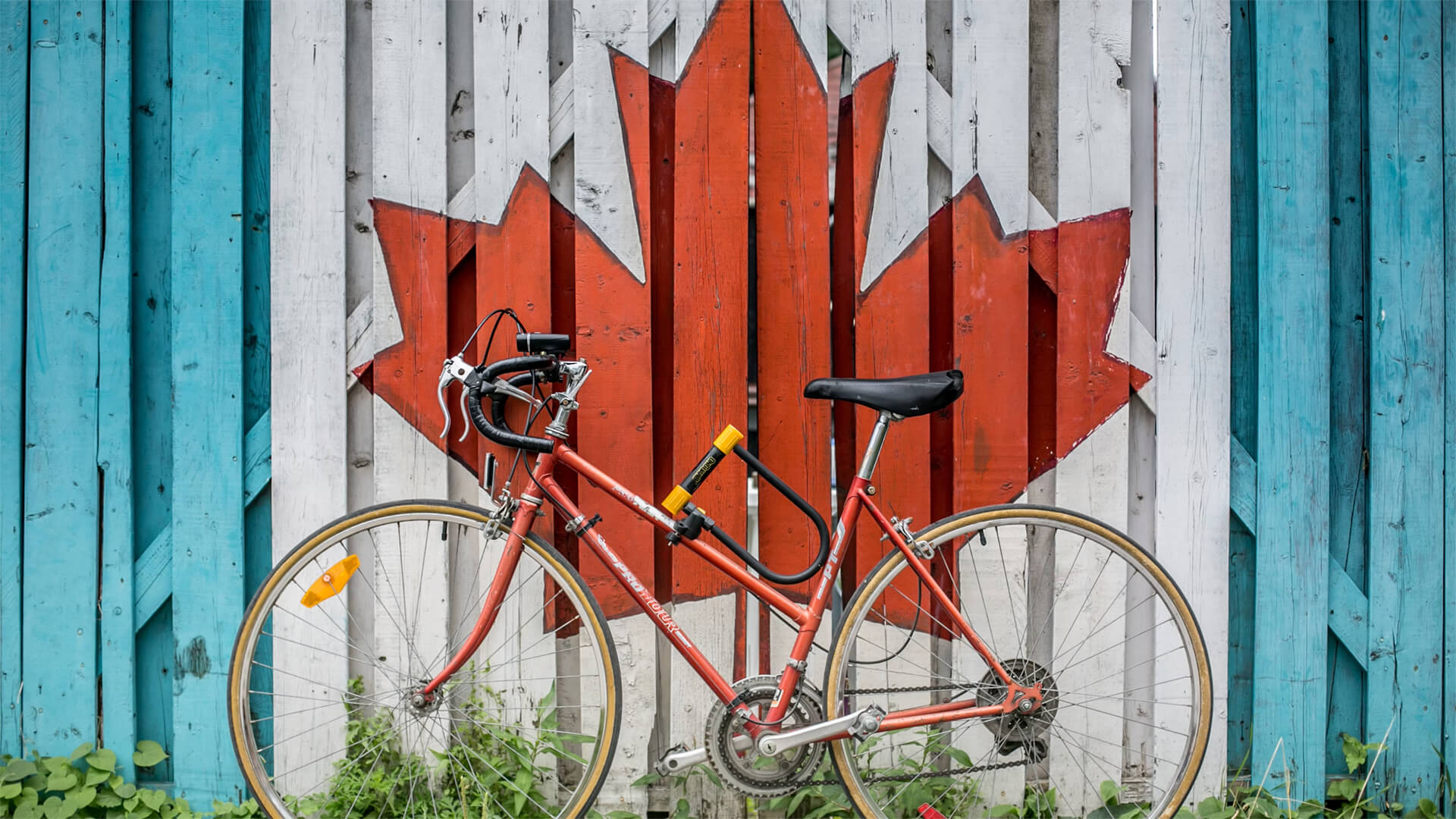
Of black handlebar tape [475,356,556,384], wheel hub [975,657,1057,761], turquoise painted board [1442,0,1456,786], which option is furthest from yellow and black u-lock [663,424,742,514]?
turquoise painted board [1442,0,1456,786]

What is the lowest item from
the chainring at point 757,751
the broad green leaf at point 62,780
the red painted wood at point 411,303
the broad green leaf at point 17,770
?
the broad green leaf at point 62,780

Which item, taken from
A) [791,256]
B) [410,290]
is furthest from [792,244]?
[410,290]

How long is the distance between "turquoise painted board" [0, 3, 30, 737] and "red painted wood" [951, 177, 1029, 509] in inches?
127

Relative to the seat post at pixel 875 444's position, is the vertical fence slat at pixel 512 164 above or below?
above

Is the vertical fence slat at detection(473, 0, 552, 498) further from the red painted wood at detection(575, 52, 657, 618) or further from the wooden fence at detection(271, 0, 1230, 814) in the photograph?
the red painted wood at detection(575, 52, 657, 618)

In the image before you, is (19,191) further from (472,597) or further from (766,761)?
(766,761)

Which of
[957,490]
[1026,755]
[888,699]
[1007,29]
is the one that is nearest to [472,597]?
[888,699]

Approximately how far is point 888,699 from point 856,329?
4.16 ft

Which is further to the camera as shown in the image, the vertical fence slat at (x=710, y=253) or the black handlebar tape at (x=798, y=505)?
the vertical fence slat at (x=710, y=253)

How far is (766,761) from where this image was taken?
2.71m

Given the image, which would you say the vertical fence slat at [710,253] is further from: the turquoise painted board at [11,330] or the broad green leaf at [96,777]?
the turquoise painted board at [11,330]

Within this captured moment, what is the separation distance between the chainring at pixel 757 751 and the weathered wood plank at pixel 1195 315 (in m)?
1.33

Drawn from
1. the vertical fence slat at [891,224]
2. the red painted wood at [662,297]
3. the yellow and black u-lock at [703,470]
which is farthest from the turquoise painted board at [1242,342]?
the red painted wood at [662,297]

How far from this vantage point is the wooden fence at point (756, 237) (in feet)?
9.77
